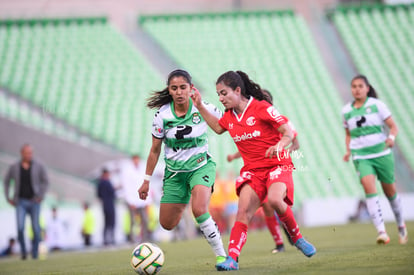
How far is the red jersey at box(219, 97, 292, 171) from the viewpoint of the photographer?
7.61 m

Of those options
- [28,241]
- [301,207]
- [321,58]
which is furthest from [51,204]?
[321,58]

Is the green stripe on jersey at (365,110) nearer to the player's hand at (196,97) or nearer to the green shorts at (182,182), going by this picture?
the green shorts at (182,182)

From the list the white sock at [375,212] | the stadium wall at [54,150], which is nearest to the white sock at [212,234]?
the white sock at [375,212]

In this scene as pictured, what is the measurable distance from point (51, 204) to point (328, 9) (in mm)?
16163

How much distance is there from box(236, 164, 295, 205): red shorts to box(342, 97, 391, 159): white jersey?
3213mm

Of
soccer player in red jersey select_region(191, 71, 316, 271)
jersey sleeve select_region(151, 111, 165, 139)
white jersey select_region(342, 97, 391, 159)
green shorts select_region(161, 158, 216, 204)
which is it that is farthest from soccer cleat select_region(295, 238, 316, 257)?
white jersey select_region(342, 97, 391, 159)

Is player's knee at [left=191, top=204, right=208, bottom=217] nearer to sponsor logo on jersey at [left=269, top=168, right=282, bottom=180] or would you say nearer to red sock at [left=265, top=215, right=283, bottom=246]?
sponsor logo on jersey at [left=269, top=168, right=282, bottom=180]

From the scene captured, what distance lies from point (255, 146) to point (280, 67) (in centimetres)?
2072

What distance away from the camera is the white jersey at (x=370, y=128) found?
10.5 meters

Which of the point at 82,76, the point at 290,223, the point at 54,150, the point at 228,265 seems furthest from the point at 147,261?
the point at 82,76

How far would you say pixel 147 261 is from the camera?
7.44 metres

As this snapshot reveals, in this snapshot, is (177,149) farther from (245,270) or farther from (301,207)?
(301,207)

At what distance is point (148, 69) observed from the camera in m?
27.3

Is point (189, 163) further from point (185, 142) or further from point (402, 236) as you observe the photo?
point (402, 236)
